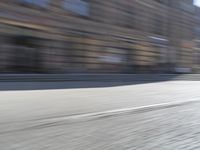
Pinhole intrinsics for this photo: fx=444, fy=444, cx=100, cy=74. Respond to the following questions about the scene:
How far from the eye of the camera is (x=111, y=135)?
564cm

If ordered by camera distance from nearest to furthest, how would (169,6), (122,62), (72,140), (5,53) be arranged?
1. (72,140)
2. (5,53)
3. (122,62)
4. (169,6)

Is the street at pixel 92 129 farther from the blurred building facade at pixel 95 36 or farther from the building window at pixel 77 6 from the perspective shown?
the building window at pixel 77 6

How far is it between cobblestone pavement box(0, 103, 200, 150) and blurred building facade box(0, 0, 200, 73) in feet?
51.9

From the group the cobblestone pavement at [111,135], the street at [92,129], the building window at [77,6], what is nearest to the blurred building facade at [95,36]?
the building window at [77,6]

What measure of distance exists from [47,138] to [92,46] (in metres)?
23.6

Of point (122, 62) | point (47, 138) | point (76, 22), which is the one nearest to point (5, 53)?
point (76, 22)

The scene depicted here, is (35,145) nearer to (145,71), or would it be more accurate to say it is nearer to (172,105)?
(172,105)

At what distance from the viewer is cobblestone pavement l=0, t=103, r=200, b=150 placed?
496cm

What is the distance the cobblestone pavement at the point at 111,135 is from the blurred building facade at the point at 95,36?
1580 centimetres

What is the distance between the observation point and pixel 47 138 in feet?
17.2

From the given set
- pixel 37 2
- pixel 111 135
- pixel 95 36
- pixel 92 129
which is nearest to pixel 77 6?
pixel 95 36

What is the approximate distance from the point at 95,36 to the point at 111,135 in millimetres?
23472

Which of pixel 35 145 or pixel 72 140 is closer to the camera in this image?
pixel 35 145

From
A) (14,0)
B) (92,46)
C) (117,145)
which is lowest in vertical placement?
(117,145)
